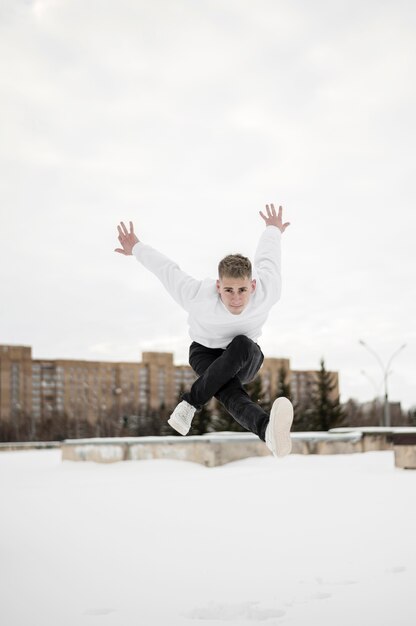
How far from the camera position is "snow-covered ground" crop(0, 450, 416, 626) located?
9047 millimetres

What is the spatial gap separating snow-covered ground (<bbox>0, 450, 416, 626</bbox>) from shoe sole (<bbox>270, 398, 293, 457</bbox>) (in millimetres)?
4153

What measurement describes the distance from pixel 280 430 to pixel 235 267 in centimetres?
120

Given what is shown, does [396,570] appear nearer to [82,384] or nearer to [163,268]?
[163,268]

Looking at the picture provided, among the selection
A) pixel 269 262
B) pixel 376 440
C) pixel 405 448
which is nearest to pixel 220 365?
pixel 269 262

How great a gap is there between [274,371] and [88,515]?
94.1 m

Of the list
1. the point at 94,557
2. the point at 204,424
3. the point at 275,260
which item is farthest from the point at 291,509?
the point at 204,424

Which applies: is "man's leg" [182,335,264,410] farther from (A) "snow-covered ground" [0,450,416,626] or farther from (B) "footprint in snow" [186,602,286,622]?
(B) "footprint in snow" [186,602,286,622]

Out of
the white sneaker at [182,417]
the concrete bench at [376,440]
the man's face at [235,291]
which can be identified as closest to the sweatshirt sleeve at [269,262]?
the man's face at [235,291]

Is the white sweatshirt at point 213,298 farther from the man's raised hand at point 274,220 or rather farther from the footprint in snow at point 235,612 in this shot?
the footprint in snow at point 235,612

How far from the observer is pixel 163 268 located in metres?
5.36

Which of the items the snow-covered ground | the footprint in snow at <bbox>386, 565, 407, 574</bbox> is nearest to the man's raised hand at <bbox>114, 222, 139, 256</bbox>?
the snow-covered ground

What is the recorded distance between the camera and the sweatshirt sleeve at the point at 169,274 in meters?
5.22

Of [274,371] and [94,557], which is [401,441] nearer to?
[94,557]

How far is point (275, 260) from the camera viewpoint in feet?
18.0
